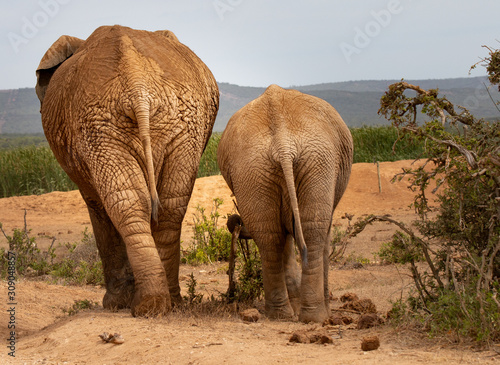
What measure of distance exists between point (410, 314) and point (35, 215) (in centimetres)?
1363

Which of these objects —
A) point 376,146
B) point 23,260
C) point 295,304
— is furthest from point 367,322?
point 376,146

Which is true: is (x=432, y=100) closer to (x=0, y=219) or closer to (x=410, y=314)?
(x=410, y=314)

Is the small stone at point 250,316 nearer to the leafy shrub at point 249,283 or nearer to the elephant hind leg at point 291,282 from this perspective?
the elephant hind leg at point 291,282

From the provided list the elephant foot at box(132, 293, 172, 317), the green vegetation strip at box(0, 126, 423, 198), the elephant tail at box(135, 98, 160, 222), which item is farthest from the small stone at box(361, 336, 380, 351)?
the green vegetation strip at box(0, 126, 423, 198)

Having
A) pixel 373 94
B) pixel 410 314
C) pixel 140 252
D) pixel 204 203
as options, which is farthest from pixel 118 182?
pixel 373 94

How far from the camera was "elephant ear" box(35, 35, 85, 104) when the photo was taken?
663 cm

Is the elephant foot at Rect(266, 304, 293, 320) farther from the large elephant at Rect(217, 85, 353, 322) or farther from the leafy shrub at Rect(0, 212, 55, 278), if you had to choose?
the leafy shrub at Rect(0, 212, 55, 278)

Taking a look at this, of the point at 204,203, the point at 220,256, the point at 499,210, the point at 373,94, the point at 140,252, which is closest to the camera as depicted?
the point at 499,210

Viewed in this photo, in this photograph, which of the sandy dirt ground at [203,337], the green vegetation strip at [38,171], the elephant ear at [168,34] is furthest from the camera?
the green vegetation strip at [38,171]

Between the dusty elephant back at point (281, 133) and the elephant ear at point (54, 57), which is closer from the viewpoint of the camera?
the dusty elephant back at point (281, 133)

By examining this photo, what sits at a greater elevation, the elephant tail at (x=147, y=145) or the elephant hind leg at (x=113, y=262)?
the elephant tail at (x=147, y=145)

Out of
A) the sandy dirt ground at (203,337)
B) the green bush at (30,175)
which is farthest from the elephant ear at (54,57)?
the green bush at (30,175)

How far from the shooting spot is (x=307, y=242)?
5438 millimetres

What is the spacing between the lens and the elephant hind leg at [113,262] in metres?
6.38
